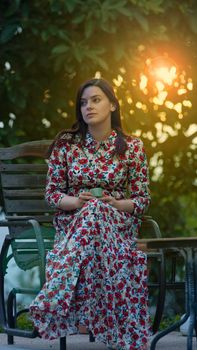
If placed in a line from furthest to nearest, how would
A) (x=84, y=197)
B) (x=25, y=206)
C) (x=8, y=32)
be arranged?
(x=8, y=32)
(x=25, y=206)
(x=84, y=197)

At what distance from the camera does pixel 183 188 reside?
9.01 metres

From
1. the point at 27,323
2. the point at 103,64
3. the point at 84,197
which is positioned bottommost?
the point at 27,323

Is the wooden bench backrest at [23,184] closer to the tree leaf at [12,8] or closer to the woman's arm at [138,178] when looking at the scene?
the woman's arm at [138,178]

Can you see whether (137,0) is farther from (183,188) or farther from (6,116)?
(183,188)

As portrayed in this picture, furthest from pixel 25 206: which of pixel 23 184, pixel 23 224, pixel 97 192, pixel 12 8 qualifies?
pixel 12 8

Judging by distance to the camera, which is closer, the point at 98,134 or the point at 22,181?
the point at 98,134

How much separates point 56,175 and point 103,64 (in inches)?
62.5

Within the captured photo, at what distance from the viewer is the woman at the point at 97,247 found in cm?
564

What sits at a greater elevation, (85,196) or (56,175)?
(56,175)

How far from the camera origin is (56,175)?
6.11 metres

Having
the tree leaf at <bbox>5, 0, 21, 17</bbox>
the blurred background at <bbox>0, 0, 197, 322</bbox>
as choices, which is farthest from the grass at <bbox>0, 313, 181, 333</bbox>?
the tree leaf at <bbox>5, 0, 21, 17</bbox>

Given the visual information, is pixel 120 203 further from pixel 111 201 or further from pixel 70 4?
pixel 70 4

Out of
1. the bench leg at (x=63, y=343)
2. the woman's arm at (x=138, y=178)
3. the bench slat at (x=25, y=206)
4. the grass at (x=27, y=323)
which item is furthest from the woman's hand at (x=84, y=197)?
the grass at (x=27, y=323)

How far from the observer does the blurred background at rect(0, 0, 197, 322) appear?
7578 mm
